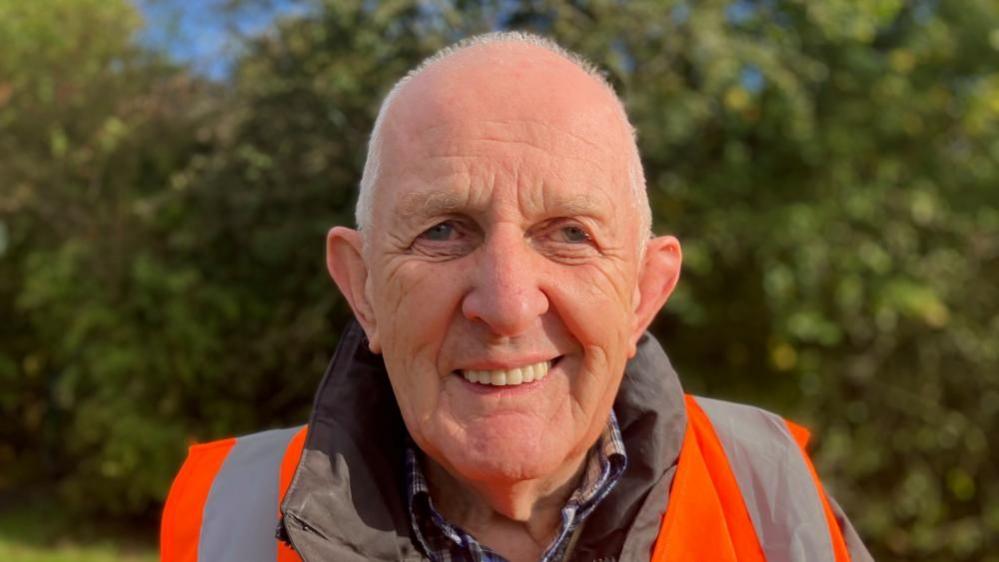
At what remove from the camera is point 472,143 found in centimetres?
173

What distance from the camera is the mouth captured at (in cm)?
177

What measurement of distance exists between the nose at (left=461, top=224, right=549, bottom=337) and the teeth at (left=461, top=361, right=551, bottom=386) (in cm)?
8

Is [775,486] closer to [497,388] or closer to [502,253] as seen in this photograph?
[497,388]

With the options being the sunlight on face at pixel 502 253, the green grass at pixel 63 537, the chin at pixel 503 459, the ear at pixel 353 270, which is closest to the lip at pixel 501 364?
the sunlight on face at pixel 502 253

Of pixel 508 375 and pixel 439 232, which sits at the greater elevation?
pixel 439 232

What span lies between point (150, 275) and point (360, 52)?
2.35m

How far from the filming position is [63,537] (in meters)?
7.91

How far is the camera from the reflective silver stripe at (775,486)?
1895 millimetres

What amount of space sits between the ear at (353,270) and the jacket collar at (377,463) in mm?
145

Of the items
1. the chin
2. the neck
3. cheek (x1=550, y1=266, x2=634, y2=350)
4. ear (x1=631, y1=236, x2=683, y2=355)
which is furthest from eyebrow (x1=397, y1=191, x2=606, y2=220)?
the neck

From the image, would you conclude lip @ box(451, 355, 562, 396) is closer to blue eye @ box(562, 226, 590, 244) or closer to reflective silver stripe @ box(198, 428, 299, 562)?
blue eye @ box(562, 226, 590, 244)

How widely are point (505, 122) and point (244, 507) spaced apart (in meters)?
0.88

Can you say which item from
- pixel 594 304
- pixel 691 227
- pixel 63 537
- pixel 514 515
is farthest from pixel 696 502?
pixel 63 537

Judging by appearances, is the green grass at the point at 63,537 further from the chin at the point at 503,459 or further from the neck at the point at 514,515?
the chin at the point at 503,459
